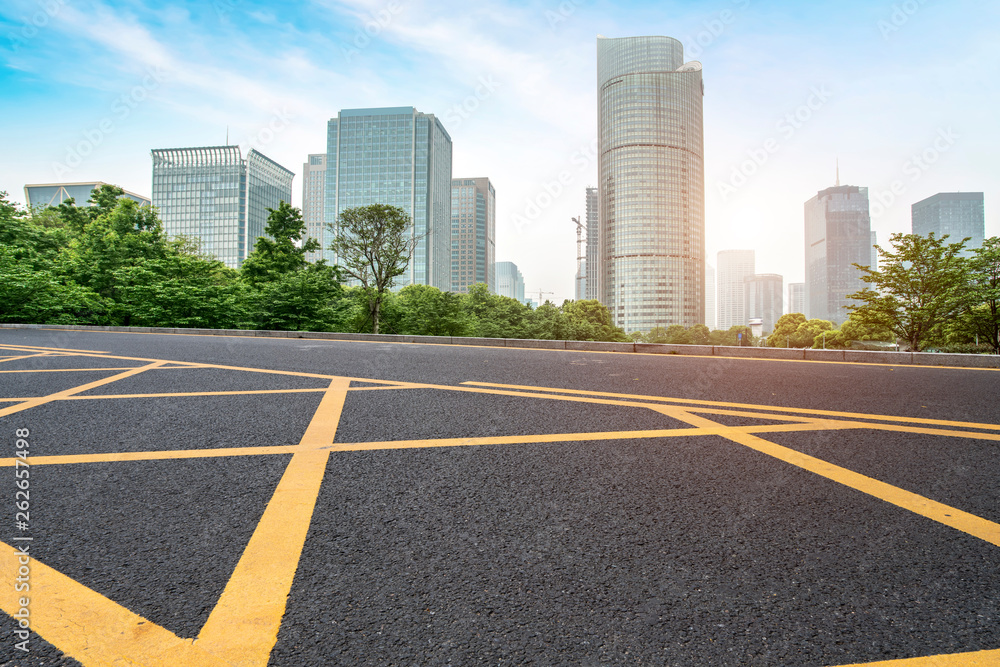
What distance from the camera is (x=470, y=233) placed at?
185m

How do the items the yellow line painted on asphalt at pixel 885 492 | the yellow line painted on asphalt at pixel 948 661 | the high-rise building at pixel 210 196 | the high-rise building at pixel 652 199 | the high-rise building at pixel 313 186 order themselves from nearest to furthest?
the yellow line painted on asphalt at pixel 948 661, the yellow line painted on asphalt at pixel 885 492, the high-rise building at pixel 652 199, the high-rise building at pixel 210 196, the high-rise building at pixel 313 186

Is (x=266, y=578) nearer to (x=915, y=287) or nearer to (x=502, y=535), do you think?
(x=502, y=535)

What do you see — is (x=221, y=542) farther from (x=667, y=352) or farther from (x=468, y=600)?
(x=667, y=352)

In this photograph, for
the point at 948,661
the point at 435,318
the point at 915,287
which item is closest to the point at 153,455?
the point at 948,661

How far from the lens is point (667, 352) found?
1098 cm

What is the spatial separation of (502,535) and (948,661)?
4.65 feet

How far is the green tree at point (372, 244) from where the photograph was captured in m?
31.2

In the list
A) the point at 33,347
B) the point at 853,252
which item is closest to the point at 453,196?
the point at 853,252

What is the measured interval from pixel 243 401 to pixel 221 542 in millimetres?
3162

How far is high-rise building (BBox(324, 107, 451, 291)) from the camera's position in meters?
154

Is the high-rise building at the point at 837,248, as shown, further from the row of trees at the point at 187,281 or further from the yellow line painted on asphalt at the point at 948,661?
the yellow line painted on asphalt at the point at 948,661

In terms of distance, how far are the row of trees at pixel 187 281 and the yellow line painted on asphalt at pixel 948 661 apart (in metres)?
25.4

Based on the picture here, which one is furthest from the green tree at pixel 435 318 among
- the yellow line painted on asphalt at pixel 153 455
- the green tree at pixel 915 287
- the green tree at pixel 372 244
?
the yellow line painted on asphalt at pixel 153 455

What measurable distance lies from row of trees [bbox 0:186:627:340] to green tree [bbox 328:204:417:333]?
0.06 meters
